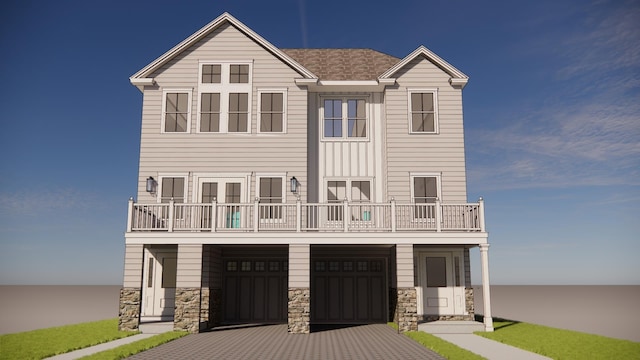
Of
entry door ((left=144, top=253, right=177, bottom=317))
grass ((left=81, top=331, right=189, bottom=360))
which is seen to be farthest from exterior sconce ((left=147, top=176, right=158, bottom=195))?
grass ((left=81, top=331, right=189, bottom=360))

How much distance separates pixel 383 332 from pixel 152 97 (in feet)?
43.6

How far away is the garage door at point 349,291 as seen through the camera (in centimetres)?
2191

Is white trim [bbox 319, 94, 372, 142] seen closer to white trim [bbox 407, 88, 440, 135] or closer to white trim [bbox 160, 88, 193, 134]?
white trim [bbox 407, 88, 440, 135]

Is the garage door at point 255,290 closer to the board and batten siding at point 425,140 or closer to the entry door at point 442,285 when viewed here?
the entry door at point 442,285

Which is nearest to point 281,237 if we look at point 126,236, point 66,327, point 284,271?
point 284,271

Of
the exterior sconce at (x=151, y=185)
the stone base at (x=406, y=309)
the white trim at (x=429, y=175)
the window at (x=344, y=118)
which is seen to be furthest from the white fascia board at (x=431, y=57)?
the exterior sconce at (x=151, y=185)

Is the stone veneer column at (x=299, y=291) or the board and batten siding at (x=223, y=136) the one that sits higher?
the board and batten siding at (x=223, y=136)

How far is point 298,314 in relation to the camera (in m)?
17.8

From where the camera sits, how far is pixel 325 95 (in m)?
22.7

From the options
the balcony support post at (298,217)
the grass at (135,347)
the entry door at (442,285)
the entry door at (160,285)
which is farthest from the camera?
the entry door at (160,285)

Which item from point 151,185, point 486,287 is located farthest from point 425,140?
point 151,185

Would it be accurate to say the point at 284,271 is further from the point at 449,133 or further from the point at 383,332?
the point at 449,133

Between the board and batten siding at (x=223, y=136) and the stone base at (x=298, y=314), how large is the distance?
445 centimetres

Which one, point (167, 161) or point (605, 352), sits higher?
point (167, 161)
